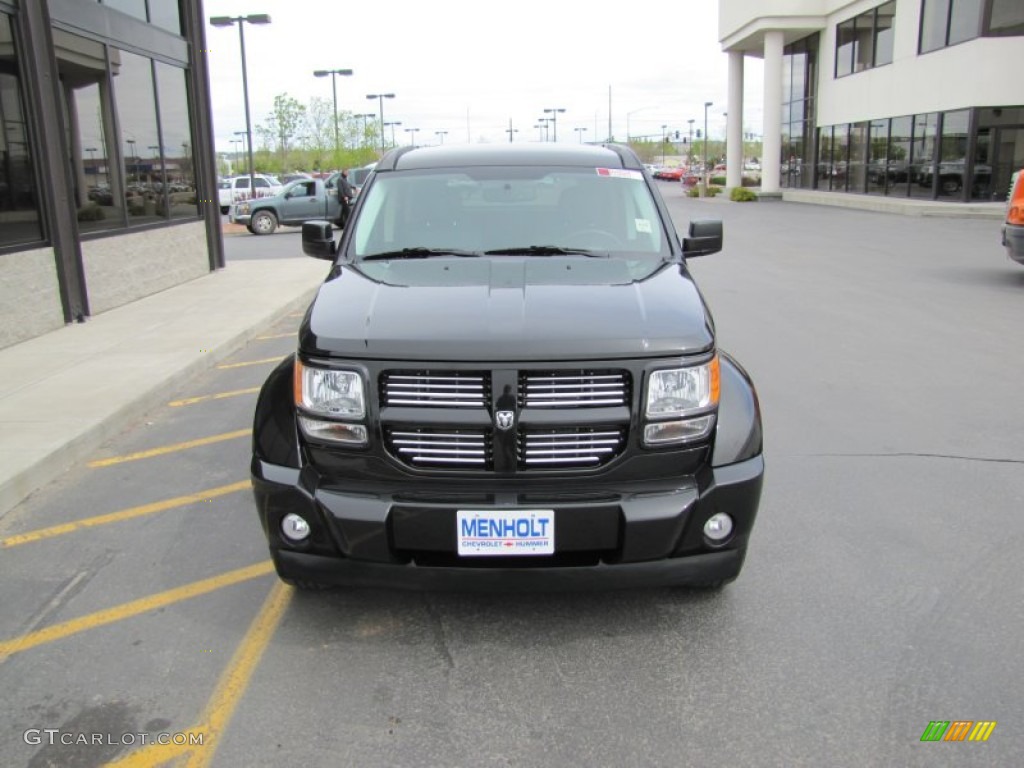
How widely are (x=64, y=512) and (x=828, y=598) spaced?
397 centimetres

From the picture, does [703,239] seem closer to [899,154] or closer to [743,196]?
[899,154]

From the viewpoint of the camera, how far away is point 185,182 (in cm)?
1483

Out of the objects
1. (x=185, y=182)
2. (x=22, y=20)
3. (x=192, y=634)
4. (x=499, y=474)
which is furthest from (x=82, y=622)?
(x=185, y=182)

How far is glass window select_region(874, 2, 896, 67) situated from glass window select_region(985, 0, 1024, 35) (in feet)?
18.5

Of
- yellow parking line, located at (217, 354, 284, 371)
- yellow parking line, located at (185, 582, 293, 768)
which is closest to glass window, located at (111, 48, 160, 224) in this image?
yellow parking line, located at (217, 354, 284, 371)

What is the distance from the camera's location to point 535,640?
350 cm

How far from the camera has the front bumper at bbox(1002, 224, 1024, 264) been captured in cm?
1223

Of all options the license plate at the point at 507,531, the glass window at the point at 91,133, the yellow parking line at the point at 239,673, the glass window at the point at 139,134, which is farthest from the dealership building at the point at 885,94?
the yellow parking line at the point at 239,673

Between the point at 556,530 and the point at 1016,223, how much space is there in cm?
1165

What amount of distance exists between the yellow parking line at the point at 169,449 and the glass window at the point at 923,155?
1119 inches

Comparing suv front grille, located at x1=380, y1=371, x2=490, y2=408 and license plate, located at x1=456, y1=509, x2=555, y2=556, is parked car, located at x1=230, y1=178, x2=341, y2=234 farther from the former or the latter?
license plate, located at x1=456, y1=509, x2=555, y2=556

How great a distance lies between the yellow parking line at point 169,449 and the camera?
5801 mm

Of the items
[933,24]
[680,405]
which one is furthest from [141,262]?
[933,24]

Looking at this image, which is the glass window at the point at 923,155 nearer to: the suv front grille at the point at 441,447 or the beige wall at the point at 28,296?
the beige wall at the point at 28,296
